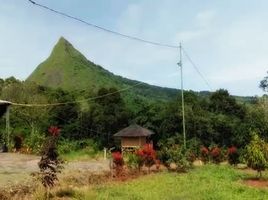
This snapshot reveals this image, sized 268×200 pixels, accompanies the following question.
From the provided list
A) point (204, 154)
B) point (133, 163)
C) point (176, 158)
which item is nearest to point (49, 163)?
point (133, 163)

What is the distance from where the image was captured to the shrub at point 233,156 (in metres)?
28.3

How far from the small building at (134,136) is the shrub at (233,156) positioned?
10557 millimetres

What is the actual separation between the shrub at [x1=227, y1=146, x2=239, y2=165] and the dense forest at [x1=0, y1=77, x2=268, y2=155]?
803 centimetres

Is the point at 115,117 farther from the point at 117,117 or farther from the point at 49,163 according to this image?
the point at 49,163

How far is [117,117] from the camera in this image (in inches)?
1711

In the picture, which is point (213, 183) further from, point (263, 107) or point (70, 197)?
point (263, 107)

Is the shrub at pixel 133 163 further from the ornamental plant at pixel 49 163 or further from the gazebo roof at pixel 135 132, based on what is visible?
the gazebo roof at pixel 135 132

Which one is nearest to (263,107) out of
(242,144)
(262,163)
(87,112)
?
(242,144)

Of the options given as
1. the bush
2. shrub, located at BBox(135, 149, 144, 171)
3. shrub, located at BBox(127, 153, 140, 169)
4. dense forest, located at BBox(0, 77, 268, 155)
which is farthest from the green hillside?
shrub, located at BBox(135, 149, 144, 171)

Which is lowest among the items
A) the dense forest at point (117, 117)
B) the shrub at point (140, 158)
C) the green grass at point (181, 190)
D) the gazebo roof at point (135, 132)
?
the green grass at point (181, 190)

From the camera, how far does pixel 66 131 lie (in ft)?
145

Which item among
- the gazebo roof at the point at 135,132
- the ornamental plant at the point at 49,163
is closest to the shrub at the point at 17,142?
the gazebo roof at the point at 135,132

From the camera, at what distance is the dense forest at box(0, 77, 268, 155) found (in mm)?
38531

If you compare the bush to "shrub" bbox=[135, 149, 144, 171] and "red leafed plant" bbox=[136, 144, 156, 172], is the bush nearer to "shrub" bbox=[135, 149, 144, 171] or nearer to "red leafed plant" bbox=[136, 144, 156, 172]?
"red leafed plant" bbox=[136, 144, 156, 172]
